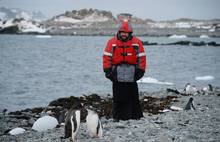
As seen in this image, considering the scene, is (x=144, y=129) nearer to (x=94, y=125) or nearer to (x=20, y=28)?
(x=94, y=125)

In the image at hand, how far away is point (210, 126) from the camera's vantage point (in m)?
8.05

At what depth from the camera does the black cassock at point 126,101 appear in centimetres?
852

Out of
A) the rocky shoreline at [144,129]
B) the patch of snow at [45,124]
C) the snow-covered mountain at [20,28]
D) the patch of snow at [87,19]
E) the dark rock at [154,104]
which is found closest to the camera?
the rocky shoreline at [144,129]

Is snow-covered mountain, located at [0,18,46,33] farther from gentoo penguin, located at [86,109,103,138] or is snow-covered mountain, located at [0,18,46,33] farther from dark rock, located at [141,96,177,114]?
gentoo penguin, located at [86,109,103,138]

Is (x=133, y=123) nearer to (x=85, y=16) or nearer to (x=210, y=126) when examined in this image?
(x=210, y=126)

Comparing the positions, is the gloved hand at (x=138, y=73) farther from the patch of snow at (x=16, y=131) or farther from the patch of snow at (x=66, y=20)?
the patch of snow at (x=66, y=20)

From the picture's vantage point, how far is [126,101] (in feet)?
28.3

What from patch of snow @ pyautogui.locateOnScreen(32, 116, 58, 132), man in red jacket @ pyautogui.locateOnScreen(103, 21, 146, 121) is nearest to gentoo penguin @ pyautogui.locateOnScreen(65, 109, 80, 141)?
man in red jacket @ pyautogui.locateOnScreen(103, 21, 146, 121)

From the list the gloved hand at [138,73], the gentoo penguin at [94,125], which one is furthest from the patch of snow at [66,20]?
the gentoo penguin at [94,125]

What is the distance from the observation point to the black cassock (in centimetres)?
852

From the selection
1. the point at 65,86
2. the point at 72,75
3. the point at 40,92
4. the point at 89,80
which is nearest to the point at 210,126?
the point at 40,92

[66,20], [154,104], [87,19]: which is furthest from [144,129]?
[87,19]

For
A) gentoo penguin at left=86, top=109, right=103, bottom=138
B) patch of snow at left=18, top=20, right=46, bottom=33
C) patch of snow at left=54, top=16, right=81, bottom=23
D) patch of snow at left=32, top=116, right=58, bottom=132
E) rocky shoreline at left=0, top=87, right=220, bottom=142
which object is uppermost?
patch of snow at left=54, top=16, right=81, bottom=23

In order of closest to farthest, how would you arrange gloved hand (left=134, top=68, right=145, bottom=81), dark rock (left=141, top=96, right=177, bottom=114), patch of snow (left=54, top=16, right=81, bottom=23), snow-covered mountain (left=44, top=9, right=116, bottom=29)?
gloved hand (left=134, top=68, right=145, bottom=81), dark rock (left=141, top=96, right=177, bottom=114), patch of snow (left=54, top=16, right=81, bottom=23), snow-covered mountain (left=44, top=9, right=116, bottom=29)
